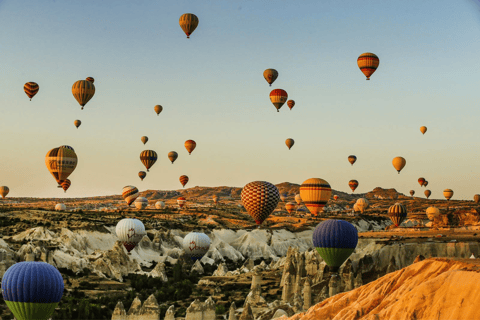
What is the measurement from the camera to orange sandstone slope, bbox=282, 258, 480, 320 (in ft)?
82.1

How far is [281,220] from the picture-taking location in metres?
138

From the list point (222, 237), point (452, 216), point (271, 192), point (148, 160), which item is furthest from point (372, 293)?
point (452, 216)

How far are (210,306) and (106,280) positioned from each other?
23442 millimetres

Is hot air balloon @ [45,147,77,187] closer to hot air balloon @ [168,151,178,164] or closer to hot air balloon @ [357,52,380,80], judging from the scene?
hot air balloon @ [357,52,380,80]

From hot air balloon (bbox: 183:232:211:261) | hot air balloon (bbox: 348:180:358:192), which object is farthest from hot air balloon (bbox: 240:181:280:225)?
hot air balloon (bbox: 348:180:358:192)

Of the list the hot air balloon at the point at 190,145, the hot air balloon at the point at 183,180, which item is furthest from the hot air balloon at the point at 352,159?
the hot air balloon at the point at 183,180

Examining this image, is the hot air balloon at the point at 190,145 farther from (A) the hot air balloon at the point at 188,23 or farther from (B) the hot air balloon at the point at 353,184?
(B) the hot air balloon at the point at 353,184

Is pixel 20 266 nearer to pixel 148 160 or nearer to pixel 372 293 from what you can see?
pixel 372 293

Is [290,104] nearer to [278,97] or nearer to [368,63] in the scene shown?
[278,97]

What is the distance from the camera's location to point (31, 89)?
69.9 meters

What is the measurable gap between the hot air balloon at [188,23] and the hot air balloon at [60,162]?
18.1 metres

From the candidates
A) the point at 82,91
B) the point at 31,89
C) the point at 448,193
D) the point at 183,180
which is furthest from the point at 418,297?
the point at 448,193

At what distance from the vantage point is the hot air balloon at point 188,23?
63.4m

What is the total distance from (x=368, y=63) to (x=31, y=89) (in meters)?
38.3
